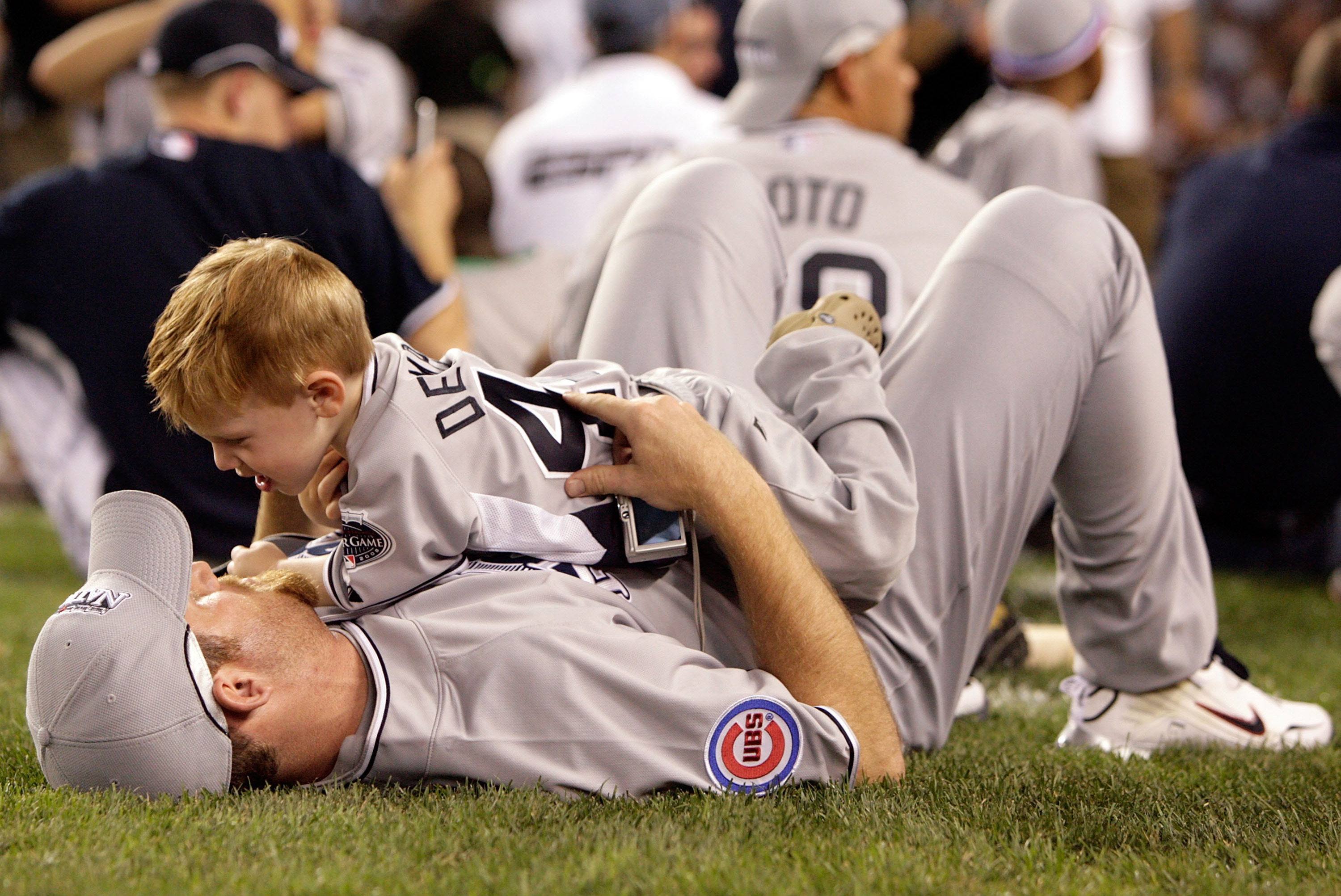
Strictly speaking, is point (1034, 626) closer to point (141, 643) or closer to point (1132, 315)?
point (1132, 315)

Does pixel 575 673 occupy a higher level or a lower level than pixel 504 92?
higher

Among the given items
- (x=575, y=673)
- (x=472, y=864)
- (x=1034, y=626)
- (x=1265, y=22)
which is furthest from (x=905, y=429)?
(x=1265, y=22)

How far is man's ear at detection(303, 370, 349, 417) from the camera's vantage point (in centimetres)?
166

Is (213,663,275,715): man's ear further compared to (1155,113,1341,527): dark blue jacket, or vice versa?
(1155,113,1341,527): dark blue jacket

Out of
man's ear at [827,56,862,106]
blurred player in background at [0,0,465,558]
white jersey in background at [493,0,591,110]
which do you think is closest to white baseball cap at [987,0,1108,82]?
man's ear at [827,56,862,106]

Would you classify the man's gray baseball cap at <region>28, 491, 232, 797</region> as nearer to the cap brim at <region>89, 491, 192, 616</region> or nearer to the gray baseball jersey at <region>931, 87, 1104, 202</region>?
the cap brim at <region>89, 491, 192, 616</region>

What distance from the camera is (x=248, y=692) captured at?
1709 millimetres

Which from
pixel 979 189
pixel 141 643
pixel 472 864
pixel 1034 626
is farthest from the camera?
pixel 979 189

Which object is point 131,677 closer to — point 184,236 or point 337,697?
point 337,697

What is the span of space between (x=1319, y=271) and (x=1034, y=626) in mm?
1571

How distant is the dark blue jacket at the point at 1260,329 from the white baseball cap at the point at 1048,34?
2.43 feet

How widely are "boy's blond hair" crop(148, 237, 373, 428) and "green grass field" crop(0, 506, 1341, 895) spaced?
50 cm

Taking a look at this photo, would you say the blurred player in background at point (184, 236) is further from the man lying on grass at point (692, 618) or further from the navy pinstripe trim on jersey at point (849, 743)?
the navy pinstripe trim on jersey at point (849, 743)

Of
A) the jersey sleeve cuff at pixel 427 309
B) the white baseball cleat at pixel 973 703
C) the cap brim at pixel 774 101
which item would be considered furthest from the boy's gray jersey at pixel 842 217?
the white baseball cleat at pixel 973 703
